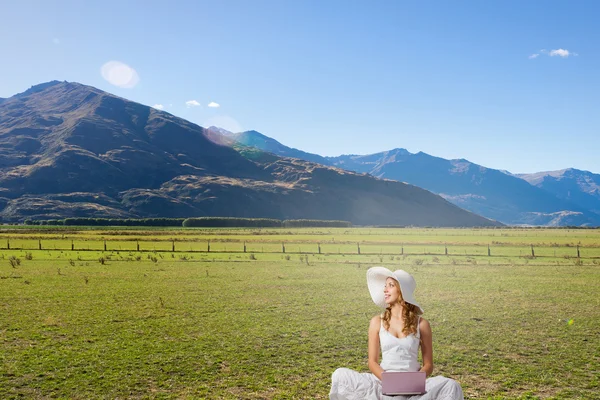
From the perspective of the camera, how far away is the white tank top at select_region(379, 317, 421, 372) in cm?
781

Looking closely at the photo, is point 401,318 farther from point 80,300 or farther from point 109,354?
point 80,300

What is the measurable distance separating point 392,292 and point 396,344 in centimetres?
83

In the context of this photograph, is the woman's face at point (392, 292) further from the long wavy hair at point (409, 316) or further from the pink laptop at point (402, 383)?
the pink laptop at point (402, 383)

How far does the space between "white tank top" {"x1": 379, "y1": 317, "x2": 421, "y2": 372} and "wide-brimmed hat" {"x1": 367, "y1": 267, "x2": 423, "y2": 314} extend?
1.71 ft

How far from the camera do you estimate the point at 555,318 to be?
2214 cm

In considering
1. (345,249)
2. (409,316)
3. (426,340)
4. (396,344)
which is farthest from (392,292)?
(345,249)

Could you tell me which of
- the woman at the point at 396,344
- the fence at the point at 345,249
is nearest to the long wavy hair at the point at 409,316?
the woman at the point at 396,344

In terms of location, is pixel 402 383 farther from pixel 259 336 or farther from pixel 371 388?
pixel 259 336

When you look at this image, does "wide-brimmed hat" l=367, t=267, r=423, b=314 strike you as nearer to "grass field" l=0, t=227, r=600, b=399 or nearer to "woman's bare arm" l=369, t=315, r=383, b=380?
"woman's bare arm" l=369, t=315, r=383, b=380

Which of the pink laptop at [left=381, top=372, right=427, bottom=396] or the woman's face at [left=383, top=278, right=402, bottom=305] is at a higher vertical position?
the woman's face at [left=383, top=278, right=402, bottom=305]

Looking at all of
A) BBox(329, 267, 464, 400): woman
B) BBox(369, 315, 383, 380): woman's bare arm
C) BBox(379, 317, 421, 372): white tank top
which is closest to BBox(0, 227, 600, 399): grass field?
BBox(329, 267, 464, 400): woman

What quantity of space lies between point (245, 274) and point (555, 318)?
2620 cm

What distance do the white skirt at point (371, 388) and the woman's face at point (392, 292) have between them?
138 centimetres

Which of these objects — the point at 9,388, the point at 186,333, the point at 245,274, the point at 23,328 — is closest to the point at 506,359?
the point at 186,333
